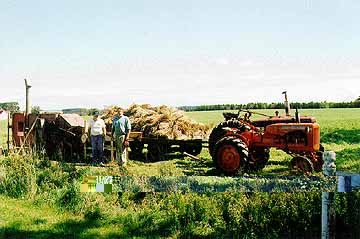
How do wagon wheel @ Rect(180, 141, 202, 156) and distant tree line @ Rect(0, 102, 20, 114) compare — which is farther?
wagon wheel @ Rect(180, 141, 202, 156)

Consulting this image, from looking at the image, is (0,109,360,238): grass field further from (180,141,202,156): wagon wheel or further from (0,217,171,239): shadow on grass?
(180,141,202,156): wagon wheel

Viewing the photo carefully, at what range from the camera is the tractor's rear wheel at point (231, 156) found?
760 cm

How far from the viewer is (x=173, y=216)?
5.27 metres

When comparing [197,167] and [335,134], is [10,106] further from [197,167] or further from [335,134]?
[335,134]

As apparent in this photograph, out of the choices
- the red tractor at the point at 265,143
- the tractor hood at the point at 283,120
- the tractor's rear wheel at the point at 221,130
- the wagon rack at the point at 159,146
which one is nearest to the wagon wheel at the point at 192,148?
the wagon rack at the point at 159,146

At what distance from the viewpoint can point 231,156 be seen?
7.71m

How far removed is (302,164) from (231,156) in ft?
3.59

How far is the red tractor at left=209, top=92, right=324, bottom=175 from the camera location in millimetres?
7445

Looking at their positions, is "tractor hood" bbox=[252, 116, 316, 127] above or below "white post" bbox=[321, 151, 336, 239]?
above

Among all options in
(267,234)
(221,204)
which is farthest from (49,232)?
(267,234)

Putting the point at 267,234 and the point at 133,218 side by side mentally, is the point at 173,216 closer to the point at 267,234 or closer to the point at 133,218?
the point at 133,218

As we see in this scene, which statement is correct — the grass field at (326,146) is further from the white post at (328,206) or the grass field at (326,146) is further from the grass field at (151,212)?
the white post at (328,206)

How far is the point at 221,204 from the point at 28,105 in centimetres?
334

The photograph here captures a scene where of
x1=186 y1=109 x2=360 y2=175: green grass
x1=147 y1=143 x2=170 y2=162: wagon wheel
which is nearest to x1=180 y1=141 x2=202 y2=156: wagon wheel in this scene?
x1=147 y1=143 x2=170 y2=162: wagon wheel
